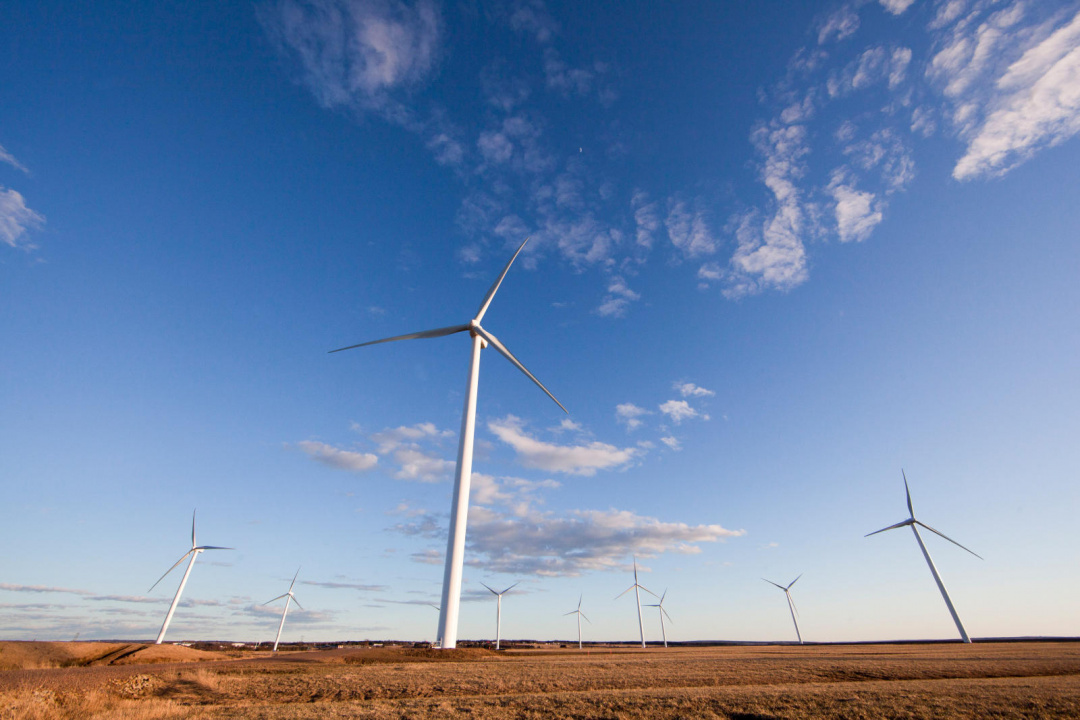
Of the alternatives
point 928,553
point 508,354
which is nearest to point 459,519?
point 508,354

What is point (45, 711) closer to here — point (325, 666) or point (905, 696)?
point (325, 666)

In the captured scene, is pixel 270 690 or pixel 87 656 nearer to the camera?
pixel 270 690

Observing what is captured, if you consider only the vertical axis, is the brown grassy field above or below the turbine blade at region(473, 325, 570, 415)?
below

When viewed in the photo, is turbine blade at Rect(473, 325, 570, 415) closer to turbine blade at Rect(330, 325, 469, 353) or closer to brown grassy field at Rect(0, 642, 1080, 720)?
turbine blade at Rect(330, 325, 469, 353)

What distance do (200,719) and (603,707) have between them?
598 inches

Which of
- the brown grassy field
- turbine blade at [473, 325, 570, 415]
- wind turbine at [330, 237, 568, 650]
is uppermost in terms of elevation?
turbine blade at [473, 325, 570, 415]

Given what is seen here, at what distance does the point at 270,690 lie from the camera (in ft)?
74.3

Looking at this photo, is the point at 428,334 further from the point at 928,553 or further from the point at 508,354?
the point at 928,553

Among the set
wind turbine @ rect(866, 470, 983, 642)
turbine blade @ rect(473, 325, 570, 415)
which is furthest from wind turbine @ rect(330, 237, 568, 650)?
wind turbine @ rect(866, 470, 983, 642)

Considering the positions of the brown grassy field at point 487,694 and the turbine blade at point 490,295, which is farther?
the turbine blade at point 490,295

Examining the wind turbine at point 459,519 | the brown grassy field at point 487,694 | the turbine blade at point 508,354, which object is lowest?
the brown grassy field at point 487,694

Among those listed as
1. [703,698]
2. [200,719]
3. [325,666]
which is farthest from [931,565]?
[200,719]

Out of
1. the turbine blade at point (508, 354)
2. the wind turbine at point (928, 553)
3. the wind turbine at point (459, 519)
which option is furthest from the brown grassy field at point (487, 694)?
the wind turbine at point (928, 553)

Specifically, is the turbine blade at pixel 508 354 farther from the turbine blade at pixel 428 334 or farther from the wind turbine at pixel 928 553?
the wind turbine at pixel 928 553
